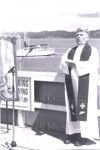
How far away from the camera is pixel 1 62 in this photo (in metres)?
4.12

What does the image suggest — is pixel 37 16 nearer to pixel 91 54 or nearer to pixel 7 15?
pixel 7 15

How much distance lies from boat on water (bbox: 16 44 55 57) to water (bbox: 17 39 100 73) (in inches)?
1.3

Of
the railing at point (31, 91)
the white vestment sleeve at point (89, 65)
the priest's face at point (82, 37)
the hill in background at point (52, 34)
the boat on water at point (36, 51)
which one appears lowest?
the railing at point (31, 91)

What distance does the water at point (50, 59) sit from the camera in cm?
383

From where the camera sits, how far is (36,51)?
3.96m

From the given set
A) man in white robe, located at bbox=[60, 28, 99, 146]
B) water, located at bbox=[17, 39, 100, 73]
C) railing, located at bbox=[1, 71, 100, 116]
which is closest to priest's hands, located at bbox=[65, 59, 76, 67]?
man in white robe, located at bbox=[60, 28, 99, 146]

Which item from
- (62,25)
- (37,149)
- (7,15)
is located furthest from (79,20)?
(37,149)

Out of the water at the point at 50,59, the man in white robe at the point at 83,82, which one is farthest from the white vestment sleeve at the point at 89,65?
the water at the point at 50,59

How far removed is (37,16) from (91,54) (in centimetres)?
68

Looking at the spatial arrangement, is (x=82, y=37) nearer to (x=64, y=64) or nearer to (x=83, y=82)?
(x=64, y=64)

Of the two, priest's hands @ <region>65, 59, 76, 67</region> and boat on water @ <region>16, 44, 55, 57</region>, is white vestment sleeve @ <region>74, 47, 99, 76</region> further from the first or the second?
boat on water @ <region>16, 44, 55, 57</region>

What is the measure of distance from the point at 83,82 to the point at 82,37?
1.42 ft

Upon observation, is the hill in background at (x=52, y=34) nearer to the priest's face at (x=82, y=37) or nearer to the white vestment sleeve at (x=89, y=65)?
the priest's face at (x=82, y=37)

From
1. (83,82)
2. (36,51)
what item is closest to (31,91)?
(36,51)
